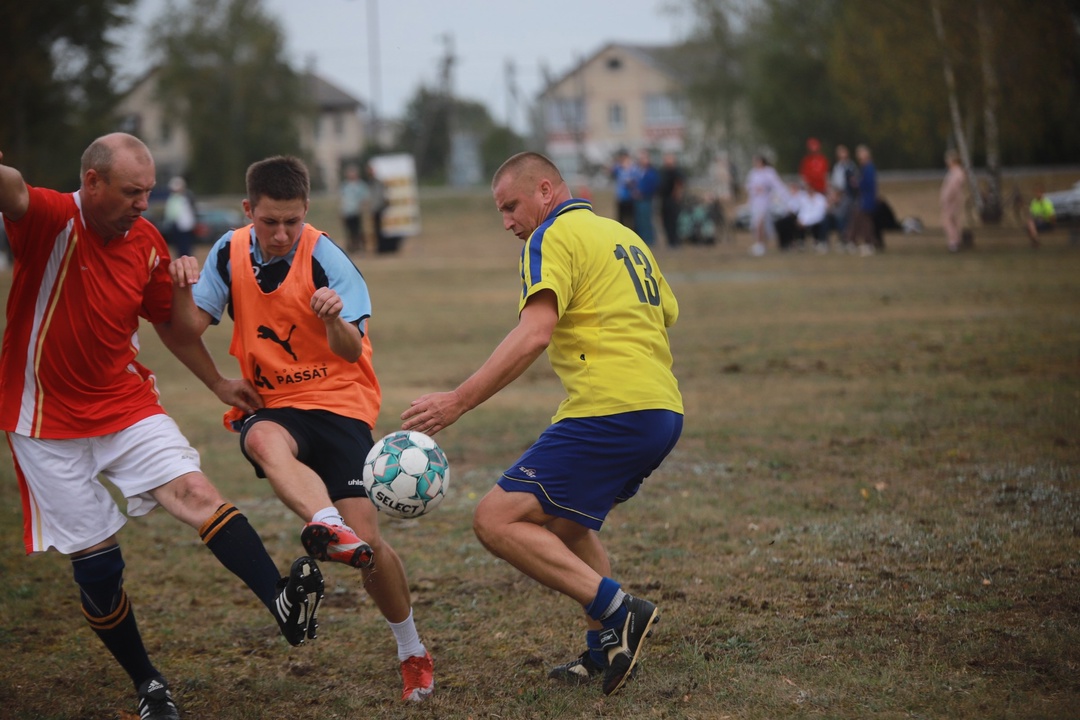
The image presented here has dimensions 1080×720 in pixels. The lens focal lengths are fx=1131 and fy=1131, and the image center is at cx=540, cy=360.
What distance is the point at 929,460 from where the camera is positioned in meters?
8.09

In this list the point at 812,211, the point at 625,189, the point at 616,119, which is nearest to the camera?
the point at 625,189

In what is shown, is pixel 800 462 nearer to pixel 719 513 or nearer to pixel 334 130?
pixel 719 513

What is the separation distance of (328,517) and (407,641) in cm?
Answer: 78

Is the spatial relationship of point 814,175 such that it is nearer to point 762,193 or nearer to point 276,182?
point 762,193

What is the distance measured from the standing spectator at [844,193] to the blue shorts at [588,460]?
76.4ft

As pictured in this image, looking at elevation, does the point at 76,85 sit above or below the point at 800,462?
above

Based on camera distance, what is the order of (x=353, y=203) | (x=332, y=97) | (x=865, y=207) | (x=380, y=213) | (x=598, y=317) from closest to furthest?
(x=598, y=317)
(x=865, y=207)
(x=353, y=203)
(x=380, y=213)
(x=332, y=97)

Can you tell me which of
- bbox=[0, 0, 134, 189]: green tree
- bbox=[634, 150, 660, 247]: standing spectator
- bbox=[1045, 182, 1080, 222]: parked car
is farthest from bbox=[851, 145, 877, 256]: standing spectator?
bbox=[0, 0, 134, 189]: green tree

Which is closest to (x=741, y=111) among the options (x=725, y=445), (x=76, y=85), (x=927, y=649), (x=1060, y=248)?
(x=76, y=85)

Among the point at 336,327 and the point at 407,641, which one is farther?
the point at 407,641

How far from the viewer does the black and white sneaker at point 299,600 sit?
4.13 meters

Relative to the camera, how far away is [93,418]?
4480 mm

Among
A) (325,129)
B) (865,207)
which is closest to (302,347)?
(865,207)

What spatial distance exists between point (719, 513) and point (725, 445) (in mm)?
2041
